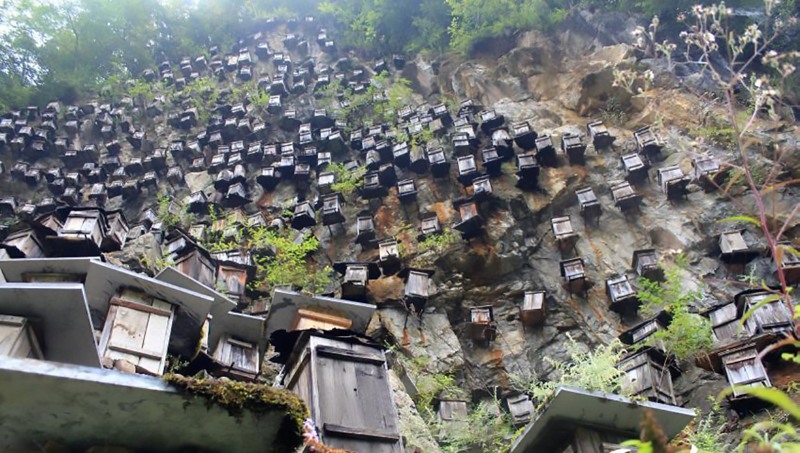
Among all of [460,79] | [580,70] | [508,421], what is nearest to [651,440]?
[508,421]

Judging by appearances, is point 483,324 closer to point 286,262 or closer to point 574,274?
point 574,274

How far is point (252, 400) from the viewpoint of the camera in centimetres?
532

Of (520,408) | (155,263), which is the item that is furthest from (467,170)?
(155,263)

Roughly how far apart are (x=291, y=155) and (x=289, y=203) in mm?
2258

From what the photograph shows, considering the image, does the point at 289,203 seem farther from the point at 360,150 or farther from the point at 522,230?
the point at 522,230

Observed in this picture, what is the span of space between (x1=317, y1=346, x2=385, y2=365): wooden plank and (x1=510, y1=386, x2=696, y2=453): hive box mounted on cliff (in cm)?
269

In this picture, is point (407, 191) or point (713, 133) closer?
point (713, 133)

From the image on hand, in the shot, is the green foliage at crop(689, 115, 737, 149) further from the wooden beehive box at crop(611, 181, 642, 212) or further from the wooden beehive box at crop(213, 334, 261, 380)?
the wooden beehive box at crop(213, 334, 261, 380)

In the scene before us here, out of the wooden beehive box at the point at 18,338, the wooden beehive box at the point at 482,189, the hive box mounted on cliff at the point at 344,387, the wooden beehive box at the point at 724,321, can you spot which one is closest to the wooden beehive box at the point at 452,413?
the hive box mounted on cliff at the point at 344,387

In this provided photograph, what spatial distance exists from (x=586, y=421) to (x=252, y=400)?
390 centimetres

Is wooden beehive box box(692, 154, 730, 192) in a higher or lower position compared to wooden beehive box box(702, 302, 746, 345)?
higher

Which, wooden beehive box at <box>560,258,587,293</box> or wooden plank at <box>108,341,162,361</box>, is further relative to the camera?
wooden beehive box at <box>560,258,587,293</box>

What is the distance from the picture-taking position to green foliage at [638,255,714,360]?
1377 centimetres

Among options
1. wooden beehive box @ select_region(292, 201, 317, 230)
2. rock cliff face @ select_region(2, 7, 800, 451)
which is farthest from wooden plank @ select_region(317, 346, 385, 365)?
wooden beehive box @ select_region(292, 201, 317, 230)
